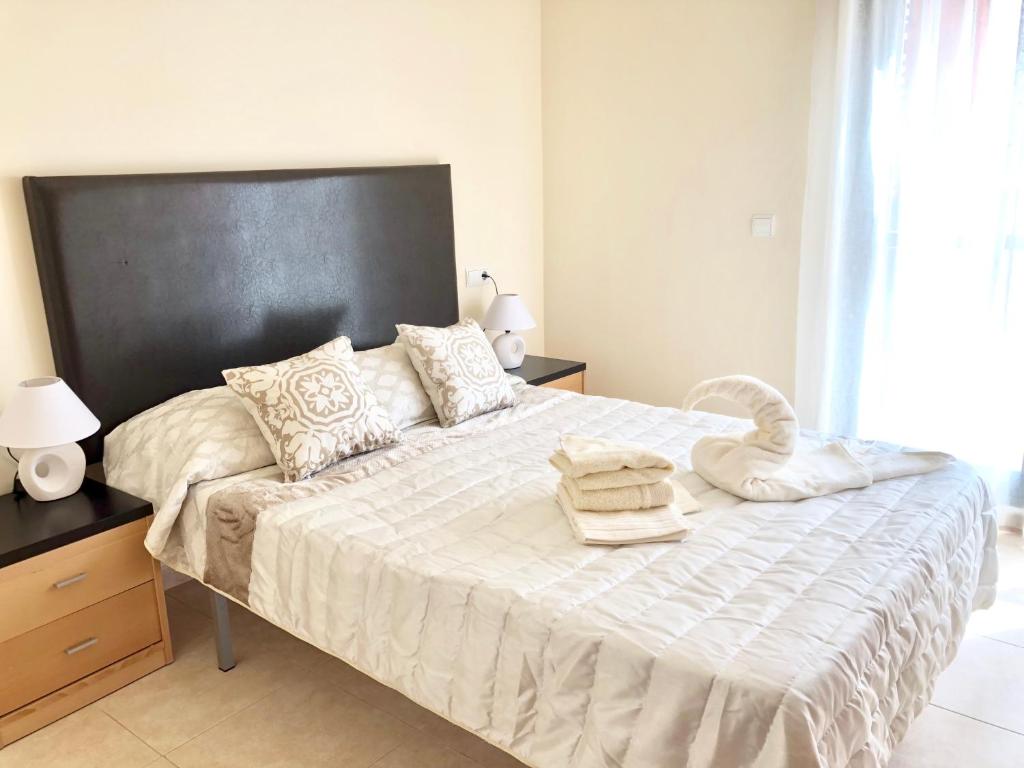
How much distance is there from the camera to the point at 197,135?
2.86 metres

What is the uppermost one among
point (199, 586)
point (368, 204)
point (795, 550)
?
point (368, 204)

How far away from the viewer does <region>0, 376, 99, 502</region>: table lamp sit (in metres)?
2.26

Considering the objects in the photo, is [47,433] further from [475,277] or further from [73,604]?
[475,277]

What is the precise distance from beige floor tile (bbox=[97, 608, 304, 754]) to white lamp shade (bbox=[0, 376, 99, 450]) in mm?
775

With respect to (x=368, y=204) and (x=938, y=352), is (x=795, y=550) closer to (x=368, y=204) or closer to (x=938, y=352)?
(x=938, y=352)

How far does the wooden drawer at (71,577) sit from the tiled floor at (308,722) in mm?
322

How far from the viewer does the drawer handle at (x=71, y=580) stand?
2.25 m

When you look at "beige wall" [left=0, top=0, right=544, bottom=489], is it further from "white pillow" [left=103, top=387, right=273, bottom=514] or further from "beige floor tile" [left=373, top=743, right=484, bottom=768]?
A: "beige floor tile" [left=373, top=743, right=484, bottom=768]

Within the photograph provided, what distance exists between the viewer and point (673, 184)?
391 centimetres

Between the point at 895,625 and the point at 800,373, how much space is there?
2083 millimetres

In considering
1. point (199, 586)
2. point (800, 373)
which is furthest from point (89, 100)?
point (800, 373)

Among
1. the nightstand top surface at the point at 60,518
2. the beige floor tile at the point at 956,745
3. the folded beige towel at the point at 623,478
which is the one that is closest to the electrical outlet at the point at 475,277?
the nightstand top surface at the point at 60,518

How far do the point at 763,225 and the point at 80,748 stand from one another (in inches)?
125

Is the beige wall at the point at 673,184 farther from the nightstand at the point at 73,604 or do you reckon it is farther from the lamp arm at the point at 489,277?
the nightstand at the point at 73,604
